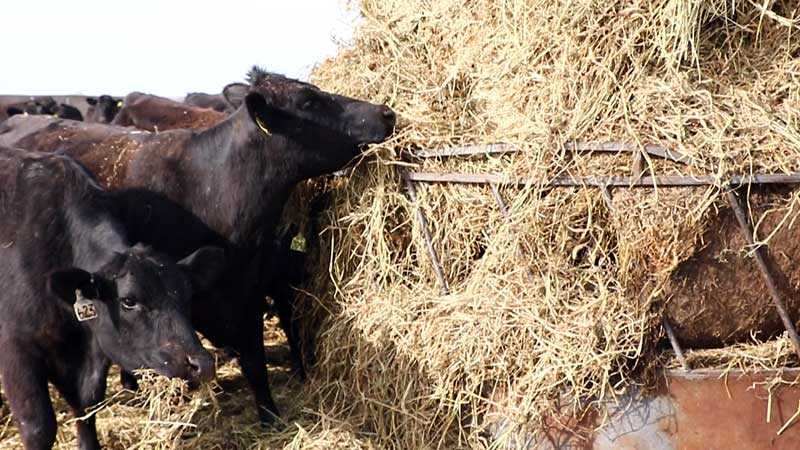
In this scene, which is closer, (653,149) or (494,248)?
(653,149)

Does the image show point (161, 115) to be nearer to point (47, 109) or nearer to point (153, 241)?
point (153, 241)

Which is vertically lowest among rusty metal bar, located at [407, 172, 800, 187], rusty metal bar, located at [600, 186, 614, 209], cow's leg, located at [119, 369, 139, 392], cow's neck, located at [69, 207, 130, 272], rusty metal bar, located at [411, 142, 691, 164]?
cow's leg, located at [119, 369, 139, 392]

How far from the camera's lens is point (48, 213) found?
18.1ft

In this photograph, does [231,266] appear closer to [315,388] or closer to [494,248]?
[315,388]

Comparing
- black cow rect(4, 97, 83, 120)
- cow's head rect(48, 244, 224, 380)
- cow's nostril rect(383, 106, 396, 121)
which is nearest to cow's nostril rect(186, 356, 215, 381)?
cow's head rect(48, 244, 224, 380)

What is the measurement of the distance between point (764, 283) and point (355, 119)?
2.52 m

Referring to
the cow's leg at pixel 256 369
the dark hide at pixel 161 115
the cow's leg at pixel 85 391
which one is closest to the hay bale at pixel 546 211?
the cow's leg at pixel 256 369

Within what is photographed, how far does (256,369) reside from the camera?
6.18 m

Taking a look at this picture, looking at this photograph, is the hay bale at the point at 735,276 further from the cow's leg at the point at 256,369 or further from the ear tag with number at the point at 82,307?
the ear tag with number at the point at 82,307

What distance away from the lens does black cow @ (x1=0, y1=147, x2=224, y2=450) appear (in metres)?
4.85

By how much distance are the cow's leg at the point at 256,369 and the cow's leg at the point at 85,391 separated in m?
1.01

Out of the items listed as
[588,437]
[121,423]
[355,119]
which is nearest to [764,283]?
[588,437]

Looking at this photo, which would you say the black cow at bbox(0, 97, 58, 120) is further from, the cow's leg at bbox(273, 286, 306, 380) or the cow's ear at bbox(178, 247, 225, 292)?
the cow's ear at bbox(178, 247, 225, 292)

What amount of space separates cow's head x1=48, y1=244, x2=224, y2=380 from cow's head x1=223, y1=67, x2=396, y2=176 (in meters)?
1.28
